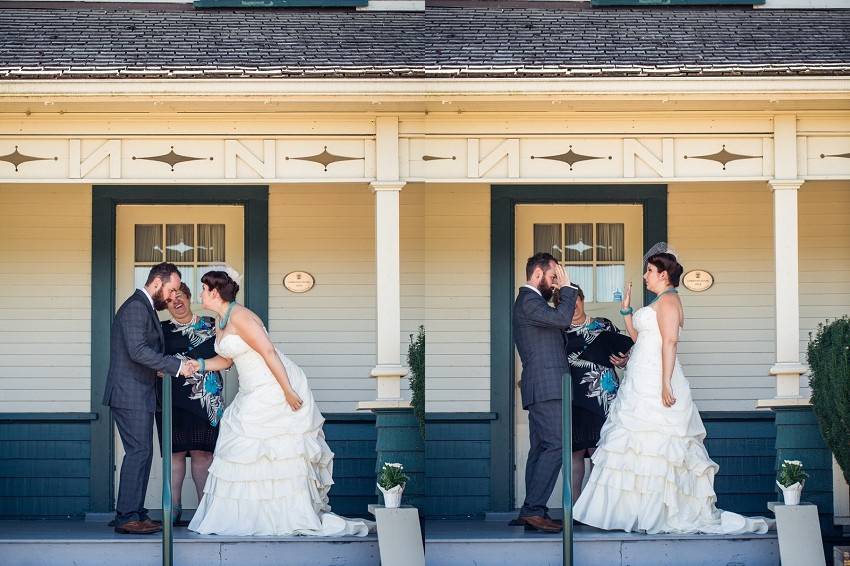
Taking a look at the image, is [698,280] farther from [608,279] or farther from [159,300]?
[159,300]

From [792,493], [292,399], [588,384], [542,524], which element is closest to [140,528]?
[292,399]

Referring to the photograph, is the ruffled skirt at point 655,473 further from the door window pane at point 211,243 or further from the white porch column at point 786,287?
the door window pane at point 211,243

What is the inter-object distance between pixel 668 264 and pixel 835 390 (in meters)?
1.40

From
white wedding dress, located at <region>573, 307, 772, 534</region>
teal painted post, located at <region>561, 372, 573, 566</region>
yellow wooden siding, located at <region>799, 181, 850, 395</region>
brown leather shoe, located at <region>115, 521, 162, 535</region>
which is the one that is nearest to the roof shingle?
yellow wooden siding, located at <region>799, 181, 850, 395</region>

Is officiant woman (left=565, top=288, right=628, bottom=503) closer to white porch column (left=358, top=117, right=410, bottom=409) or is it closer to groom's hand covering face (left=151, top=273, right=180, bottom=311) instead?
white porch column (left=358, top=117, right=410, bottom=409)

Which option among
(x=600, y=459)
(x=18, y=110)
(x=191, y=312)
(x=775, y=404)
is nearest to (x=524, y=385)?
(x=600, y=459)

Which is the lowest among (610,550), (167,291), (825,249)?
(610,550)

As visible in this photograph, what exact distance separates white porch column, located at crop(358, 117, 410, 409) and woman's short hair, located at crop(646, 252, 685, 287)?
1789 mm

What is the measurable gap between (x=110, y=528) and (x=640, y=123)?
4815 mm

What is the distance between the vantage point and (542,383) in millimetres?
9500

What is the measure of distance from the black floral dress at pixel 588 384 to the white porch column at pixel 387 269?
4.14 feet

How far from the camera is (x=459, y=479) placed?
1124cm

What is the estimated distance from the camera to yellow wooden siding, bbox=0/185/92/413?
1117 centimetres

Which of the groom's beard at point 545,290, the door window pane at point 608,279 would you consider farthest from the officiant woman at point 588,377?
the door window pane at point 608,279
